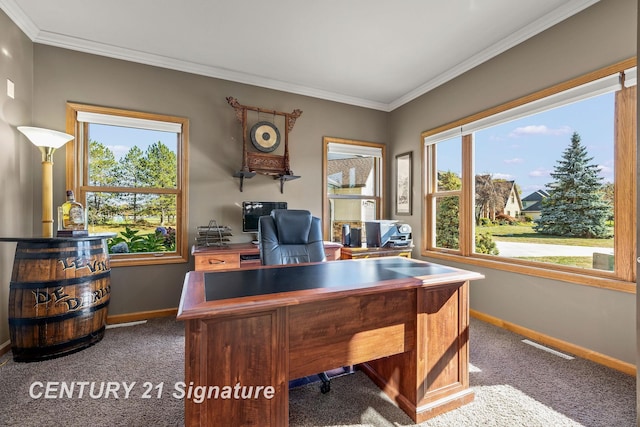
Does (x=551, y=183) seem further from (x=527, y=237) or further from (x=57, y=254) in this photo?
(x=57, y=254)

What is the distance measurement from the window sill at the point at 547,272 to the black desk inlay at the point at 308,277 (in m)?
1.31

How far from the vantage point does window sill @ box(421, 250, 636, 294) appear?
1.98 meters

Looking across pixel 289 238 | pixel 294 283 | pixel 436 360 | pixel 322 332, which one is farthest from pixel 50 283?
pixel 436 360

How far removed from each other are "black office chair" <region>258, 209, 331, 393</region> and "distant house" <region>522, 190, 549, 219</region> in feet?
6.74

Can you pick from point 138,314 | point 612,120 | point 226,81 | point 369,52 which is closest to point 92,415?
point 138,314

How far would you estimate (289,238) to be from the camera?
2.28 m

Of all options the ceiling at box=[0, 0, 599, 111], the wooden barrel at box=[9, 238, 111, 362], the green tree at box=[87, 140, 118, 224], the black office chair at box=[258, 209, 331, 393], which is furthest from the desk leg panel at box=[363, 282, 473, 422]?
the green tree at box=[87, 140, 118, 224]

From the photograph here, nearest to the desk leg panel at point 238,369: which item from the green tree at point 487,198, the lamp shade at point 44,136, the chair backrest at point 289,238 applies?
the chair backrest at point 289,238

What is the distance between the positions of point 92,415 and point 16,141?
7.73 ft

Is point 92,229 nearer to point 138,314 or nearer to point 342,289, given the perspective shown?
point 138,314

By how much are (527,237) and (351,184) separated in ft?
7.40

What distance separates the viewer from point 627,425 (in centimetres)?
145

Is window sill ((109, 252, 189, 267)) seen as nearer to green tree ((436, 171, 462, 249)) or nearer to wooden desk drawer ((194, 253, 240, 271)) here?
wooden desk drawer ((194, 253, 240, 271))

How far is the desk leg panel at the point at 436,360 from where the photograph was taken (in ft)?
5.04
